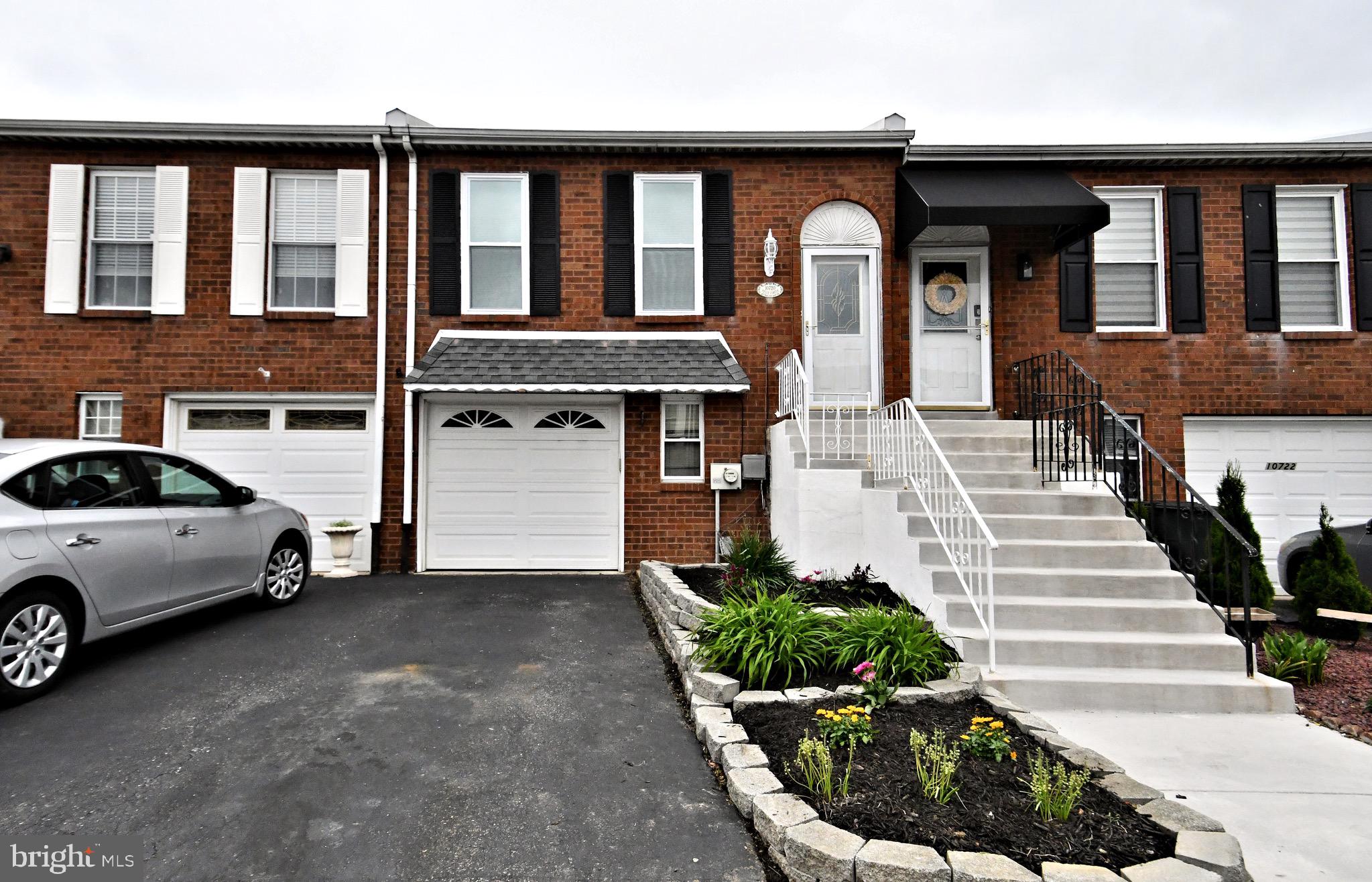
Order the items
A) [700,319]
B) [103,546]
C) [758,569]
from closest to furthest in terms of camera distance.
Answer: [103,546]
[758,569]
[700,319]

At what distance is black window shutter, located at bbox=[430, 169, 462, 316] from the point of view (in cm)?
853

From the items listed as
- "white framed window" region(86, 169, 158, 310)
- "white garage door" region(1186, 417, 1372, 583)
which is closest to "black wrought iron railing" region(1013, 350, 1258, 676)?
"white garage door" region(1186, 417, 1372, 583)

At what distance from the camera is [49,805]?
2.94 m

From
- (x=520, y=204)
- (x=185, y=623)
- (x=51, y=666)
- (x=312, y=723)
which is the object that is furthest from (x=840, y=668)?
(x=520, y=204)

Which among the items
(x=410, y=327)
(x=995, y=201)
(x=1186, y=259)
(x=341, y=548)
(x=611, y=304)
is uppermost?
(x=995, y=201)

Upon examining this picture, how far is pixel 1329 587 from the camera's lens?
5934 millimetres

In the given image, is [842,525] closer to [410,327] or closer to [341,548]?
[410,327]

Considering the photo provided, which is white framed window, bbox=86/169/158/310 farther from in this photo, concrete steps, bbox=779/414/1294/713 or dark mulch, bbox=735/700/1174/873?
dark mulch, bbox=735/700/1174/873

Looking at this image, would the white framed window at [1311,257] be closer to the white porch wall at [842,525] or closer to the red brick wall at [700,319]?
the red brick wall at [700,319]

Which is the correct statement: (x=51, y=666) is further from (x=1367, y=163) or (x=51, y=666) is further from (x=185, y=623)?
(x=1367, y=163)

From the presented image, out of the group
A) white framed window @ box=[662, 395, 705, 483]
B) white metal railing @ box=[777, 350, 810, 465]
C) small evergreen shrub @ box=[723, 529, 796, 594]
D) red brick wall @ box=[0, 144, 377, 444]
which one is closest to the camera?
small evergreen shrub @ box=[723, 529, 796, 594]

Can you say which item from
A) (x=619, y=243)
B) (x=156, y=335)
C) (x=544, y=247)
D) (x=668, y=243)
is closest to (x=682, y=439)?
(x=668, y=243)

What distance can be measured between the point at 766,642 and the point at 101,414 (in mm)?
8823

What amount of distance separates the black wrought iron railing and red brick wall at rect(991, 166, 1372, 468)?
0.44 m
